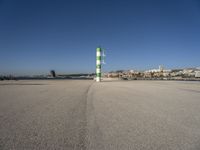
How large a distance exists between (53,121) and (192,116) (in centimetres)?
349

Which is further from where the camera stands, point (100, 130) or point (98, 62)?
point (98, 62)

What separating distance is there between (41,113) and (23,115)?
509mm

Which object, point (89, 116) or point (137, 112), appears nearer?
point (89, 116)

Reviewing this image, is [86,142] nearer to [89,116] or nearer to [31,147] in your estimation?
[31,147]

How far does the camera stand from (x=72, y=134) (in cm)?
449

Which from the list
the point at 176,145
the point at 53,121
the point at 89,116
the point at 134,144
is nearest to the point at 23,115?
the point at 53,121

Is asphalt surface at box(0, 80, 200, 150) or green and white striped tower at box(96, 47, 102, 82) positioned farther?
green and white striped tower at box(96, 47, 102, 82)

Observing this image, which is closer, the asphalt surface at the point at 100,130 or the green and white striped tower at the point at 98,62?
the asphalt surface at the point at 100,130

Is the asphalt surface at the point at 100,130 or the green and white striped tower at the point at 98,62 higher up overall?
the green and white striped tower at the point at 98,62

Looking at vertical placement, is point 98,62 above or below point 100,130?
above

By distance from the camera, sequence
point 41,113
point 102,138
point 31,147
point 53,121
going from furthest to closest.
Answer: point 41,113 → point 53,121 → point 102,138 → point 31,147

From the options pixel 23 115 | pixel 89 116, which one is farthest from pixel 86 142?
pixel 23 115

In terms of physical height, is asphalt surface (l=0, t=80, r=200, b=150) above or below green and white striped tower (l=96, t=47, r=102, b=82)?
below

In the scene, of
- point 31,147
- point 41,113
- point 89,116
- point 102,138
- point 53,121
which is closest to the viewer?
point 31,147
